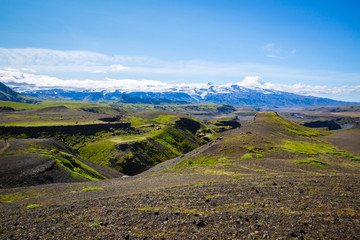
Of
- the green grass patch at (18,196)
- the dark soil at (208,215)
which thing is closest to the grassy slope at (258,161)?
the dark soil at (208,215)

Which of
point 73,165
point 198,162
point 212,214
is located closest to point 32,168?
point 73,165

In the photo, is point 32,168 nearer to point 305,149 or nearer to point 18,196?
point 18,196

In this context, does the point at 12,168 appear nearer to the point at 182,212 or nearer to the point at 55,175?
the point at 55,175

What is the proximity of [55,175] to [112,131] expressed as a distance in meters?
81.7

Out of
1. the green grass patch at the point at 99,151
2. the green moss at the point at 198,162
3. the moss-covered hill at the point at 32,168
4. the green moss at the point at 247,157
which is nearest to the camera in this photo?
the moss-covered hill at the point at 32,168

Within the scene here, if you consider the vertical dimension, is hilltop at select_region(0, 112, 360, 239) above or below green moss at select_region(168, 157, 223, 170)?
above

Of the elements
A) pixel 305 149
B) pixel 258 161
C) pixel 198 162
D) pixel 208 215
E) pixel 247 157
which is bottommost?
pixel 198 162

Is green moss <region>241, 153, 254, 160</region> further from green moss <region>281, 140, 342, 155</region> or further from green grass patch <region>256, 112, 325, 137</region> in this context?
green grass patch <region>256, 112, 325, 137</region>

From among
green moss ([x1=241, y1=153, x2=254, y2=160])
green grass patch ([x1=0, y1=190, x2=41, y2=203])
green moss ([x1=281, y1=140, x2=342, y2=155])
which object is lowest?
green grass patch ([x1=0, y1=190, x2=41, y2=203])

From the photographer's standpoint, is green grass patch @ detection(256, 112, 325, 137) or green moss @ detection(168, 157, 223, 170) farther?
green grass patch @ detection(256, 112, 325, 137)

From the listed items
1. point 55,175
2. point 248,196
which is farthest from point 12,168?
point 248,196

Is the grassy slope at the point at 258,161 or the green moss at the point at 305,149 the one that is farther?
the green moss at the point at 305,149

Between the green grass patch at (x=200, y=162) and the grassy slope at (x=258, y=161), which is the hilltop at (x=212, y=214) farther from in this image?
the green grass patch at (x=200, y=162)

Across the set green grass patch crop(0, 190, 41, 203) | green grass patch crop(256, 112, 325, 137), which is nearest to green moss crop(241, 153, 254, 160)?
green grass patch crop(0, 190, 41, 203)
